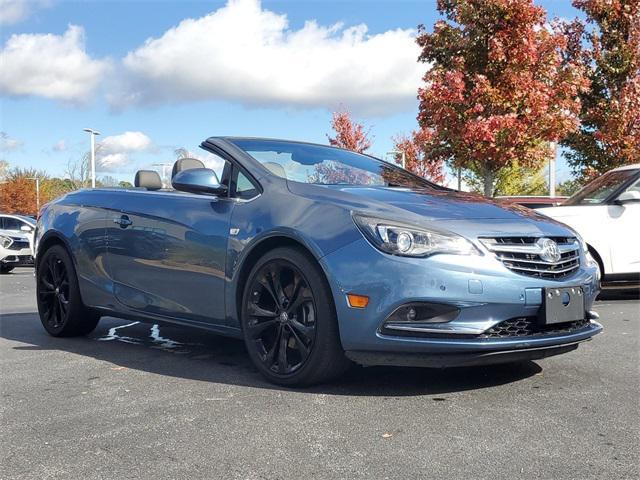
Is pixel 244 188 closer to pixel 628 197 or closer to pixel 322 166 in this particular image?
pixel 322 166

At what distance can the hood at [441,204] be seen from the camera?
381 centimetres

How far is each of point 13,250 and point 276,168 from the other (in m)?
15.0

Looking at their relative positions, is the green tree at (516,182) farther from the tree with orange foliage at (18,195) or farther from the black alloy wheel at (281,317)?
the tree with orange foliage at (18,195)

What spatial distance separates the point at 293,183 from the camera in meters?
4.18

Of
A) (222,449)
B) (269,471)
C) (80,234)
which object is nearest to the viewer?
(269,471)

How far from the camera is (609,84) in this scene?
1447 centimetres

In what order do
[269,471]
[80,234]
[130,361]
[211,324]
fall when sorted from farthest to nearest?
[80,234] < [130,361] < [211,324] < [269,471]

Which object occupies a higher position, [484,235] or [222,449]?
[484,235]

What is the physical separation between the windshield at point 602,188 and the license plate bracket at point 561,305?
4.78 metres

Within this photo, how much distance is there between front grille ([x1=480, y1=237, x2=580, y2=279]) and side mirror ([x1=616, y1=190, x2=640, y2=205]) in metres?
4.55

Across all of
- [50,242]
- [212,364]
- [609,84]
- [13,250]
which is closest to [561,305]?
[212,364]

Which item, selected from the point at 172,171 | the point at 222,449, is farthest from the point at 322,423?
the point at 172,171

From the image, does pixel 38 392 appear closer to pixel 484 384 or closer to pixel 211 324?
pixel 211 324

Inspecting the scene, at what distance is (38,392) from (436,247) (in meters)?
2.37
